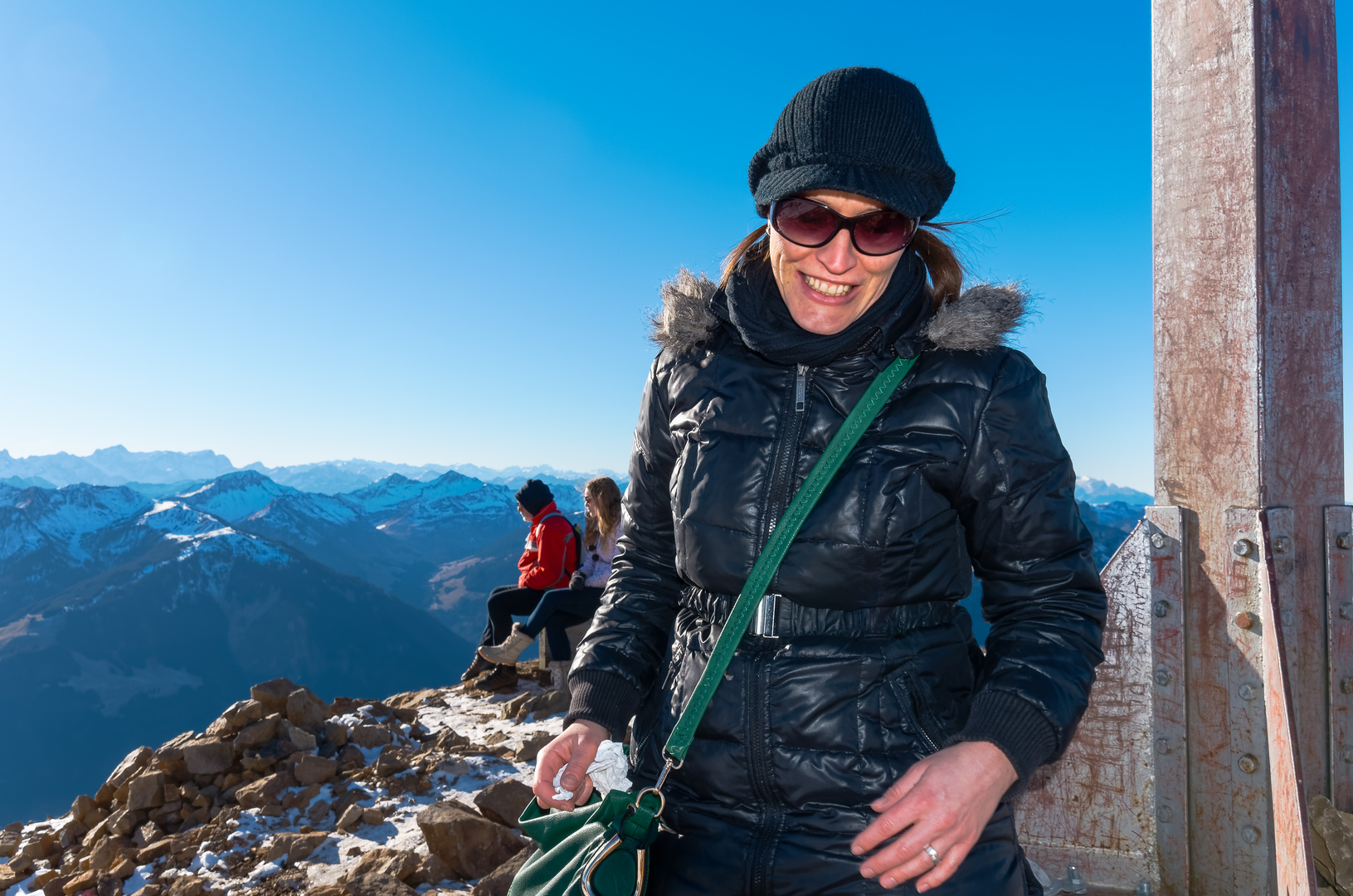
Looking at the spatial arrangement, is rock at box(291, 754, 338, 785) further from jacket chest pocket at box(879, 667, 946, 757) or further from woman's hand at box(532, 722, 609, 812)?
jacket chest pocket at box(879, 667, 946, 757)

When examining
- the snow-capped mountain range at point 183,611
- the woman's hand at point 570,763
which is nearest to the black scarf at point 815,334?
the woman's hand at point 570,763

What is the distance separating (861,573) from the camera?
118 cm

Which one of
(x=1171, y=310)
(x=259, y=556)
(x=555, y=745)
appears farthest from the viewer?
(x=259, y=556)

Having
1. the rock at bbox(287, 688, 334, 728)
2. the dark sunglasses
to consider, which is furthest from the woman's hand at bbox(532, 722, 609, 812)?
the rock at bbox(287, 688, 334, 728)

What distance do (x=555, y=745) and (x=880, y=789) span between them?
0.57 meters

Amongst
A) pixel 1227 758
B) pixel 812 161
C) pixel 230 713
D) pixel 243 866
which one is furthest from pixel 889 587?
pixel 230 713

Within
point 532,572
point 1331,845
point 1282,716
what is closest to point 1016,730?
point 1282,716

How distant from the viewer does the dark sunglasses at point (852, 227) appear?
1272 millimetres

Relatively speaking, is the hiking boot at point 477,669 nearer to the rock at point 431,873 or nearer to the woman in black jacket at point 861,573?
the rock at point 431,873

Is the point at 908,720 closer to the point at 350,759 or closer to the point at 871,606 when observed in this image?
the point at 871,606

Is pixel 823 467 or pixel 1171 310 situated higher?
pixel 1171 310

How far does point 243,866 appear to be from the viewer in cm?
381

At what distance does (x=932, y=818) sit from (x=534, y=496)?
6.94m

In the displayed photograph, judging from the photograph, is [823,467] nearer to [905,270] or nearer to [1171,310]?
[905,270]
